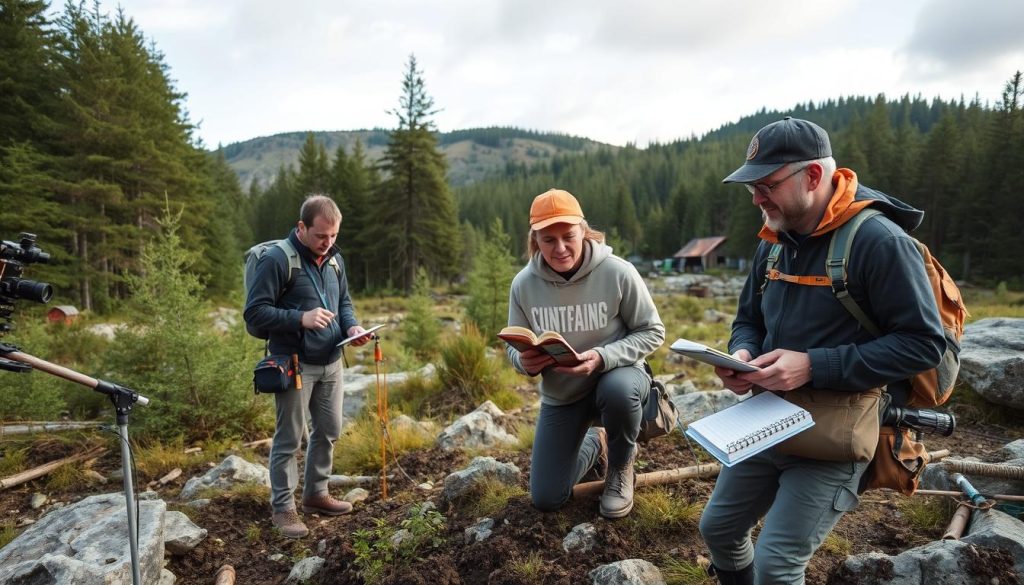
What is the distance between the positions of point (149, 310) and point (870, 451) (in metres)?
7.40

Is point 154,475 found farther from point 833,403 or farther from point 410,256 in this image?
point 410,256

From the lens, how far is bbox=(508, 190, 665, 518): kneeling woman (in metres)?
3.24

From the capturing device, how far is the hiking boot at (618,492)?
10.7 feet

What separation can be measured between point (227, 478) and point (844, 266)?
5.06 m

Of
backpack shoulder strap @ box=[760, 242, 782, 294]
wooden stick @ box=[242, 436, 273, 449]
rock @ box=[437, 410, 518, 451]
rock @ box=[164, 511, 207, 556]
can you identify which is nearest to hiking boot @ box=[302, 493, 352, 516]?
rock @ box=[164, 511, 207, 556]

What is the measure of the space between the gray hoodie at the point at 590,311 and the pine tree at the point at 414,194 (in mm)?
28249

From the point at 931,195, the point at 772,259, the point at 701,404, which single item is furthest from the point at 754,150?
the point at 931,195

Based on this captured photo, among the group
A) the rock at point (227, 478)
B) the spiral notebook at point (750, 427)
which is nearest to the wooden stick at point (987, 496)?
the spiral notebook at point (750, 427)

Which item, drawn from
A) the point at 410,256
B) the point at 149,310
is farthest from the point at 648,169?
the point at 149,310

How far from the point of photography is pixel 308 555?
358 cm

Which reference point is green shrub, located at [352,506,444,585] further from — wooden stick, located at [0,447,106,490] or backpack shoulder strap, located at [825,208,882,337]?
wooden stick, located at [0,447,106,490]

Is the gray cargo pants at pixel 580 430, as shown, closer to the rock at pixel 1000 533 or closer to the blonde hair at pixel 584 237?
the blonde hair at pixel 584 237

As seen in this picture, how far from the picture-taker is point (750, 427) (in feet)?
7.06

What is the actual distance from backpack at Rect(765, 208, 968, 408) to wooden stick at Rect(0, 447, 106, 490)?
22.8 ft
